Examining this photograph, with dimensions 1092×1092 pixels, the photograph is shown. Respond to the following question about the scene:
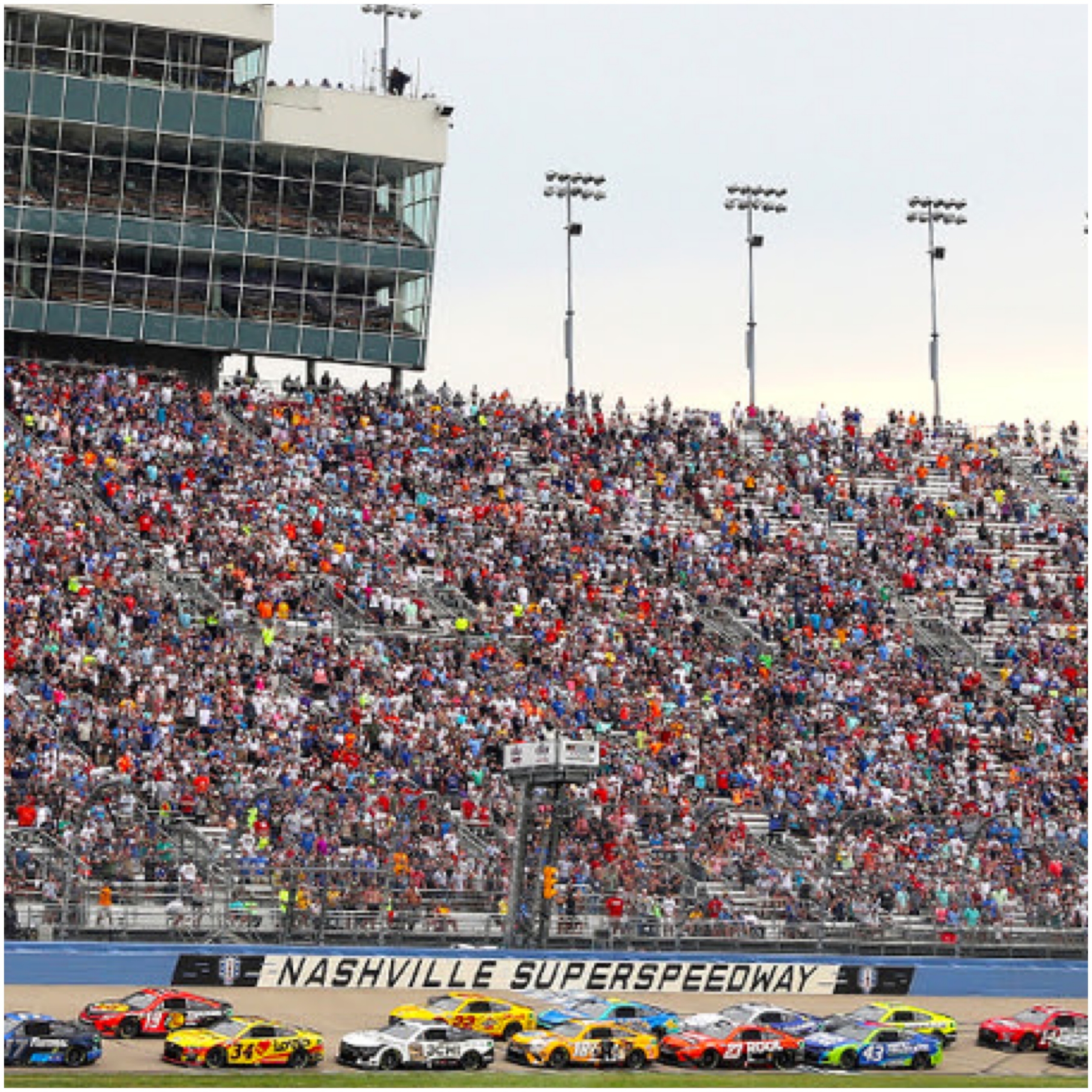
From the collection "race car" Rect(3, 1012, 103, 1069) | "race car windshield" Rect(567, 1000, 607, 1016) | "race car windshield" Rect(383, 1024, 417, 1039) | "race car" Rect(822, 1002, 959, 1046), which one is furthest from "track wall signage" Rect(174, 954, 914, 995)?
"race car" Rect(3, 1012, 103, 1069)

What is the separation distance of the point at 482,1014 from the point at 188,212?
30.4 metres

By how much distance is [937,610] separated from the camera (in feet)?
179

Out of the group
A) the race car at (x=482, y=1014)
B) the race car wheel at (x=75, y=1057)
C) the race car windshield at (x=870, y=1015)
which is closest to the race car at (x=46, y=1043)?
the race car wheel at (x=75, y=1057)

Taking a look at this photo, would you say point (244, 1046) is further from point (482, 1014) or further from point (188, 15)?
point (188, 15)

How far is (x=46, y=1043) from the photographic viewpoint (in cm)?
2847

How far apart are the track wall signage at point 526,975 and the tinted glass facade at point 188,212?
936 inches

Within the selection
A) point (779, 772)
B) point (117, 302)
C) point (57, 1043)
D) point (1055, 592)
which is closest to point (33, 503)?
point (117, 302)

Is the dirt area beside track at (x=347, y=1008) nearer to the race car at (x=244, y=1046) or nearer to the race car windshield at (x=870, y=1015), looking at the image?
the race car at (x=244, y=1046)

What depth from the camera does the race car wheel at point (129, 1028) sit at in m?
31.0

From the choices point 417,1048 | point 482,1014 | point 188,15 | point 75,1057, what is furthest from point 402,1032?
point 188,15

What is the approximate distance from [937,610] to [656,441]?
8339 millimetres

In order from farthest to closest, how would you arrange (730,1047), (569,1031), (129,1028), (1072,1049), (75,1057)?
(1072,1049) → (730,1047) → (569,1031) → (129,1028) → (75,1057)

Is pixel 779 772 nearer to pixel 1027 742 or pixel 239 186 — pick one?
pixel 1027 742

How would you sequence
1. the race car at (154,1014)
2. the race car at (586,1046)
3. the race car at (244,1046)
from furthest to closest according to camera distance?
the race car at (586,1046) → the race car at (154,1014) → the race car at (244,1046)
